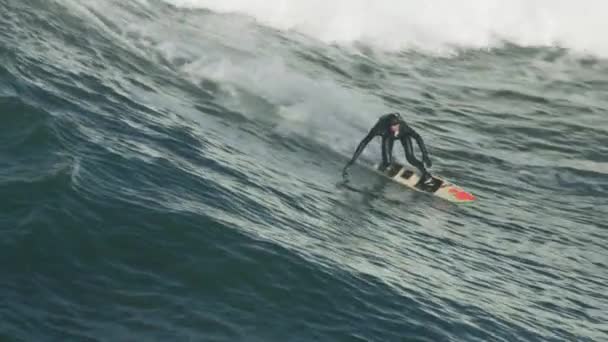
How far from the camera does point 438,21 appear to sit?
49.9m

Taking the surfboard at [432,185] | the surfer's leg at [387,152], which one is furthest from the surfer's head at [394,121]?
the surfboard at [432,185]

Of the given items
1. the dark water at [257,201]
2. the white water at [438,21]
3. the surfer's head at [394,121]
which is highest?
the white water at [438,21]

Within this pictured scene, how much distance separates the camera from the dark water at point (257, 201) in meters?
11.8

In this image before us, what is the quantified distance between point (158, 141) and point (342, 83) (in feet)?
62.6

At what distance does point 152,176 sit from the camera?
53.2 feet

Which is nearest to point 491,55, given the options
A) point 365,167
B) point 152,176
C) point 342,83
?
point 342,83

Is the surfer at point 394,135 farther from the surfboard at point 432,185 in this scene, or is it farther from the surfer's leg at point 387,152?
the surfboard at point 432,185

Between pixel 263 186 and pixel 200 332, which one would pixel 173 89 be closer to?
pixel 263 186

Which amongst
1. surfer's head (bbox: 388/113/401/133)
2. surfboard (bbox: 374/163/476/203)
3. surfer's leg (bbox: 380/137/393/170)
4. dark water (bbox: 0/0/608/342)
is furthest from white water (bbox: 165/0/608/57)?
surfer's head (bbox: 388/113/401/133)

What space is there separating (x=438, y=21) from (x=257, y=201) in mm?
34670

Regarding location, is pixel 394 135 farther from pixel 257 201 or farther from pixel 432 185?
pixel 257 201

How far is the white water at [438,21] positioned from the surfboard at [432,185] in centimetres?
2107

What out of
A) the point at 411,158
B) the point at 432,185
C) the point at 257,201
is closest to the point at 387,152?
the point at 411,158

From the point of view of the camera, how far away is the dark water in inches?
464
